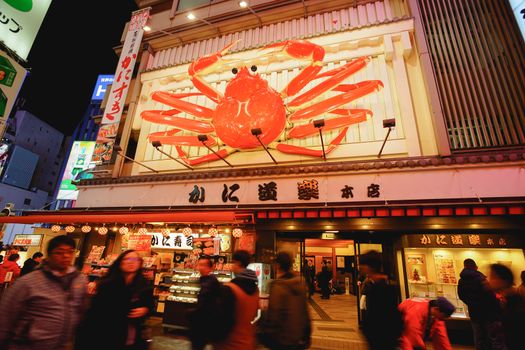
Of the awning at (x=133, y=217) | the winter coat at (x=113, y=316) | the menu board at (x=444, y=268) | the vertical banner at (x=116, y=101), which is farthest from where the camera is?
the vertical banner at (x=116, y=101)

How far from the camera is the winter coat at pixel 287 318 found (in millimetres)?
2650

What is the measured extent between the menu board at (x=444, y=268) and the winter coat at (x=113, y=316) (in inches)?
296

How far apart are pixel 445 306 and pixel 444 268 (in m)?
4.71

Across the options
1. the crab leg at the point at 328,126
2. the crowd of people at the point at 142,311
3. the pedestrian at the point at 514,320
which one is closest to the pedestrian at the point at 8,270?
the crowd of people at the point at 142,311

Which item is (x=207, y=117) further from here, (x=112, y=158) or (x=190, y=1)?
(x=190, y=1)

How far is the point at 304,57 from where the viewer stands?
773 centimetres

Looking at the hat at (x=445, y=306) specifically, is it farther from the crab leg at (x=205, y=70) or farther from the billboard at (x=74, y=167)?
the billboard at (x=74, y=167)

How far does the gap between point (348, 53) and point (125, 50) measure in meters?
9.13

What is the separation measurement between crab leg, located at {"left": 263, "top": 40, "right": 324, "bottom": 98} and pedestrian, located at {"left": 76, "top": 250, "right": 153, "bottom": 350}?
6.44 m

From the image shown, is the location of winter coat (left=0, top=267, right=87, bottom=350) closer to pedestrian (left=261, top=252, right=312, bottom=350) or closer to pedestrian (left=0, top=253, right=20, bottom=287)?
pedestrian (left=261, top=252, right=312, bottom=350)

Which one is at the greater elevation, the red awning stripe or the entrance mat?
the red awning stripe

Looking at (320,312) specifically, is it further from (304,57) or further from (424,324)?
(304,57)

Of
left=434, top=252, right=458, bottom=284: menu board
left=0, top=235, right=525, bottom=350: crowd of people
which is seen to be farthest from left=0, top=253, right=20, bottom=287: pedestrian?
left=434, top=252, right=458, bottom=284: menu board

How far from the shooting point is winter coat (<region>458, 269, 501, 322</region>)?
3891mm
